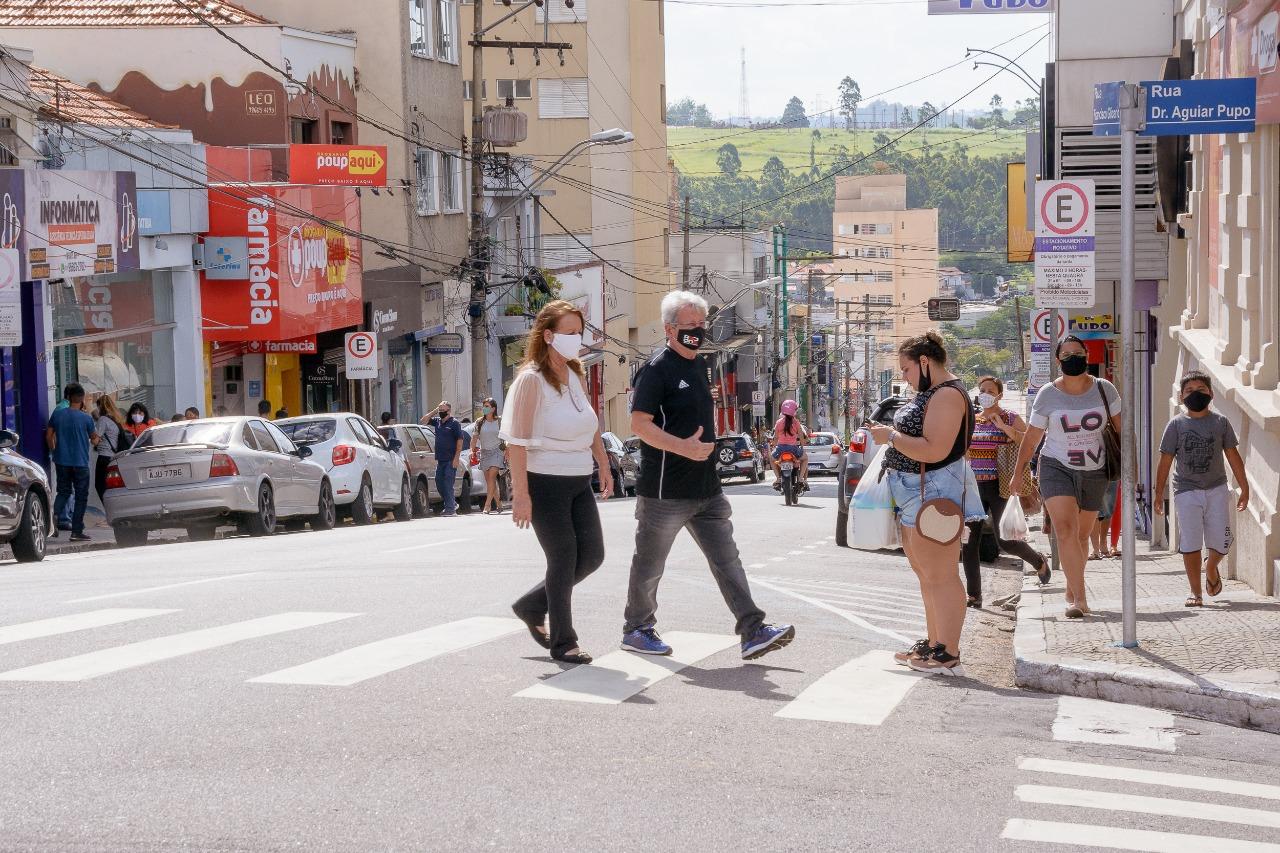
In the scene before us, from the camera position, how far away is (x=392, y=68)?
1705 inches

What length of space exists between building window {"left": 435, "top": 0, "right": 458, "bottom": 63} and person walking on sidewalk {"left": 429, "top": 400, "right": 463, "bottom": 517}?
65.0 ft

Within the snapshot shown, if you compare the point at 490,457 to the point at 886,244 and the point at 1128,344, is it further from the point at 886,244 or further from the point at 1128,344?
the point at 886,244

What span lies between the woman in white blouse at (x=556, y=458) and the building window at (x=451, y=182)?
38.1 m

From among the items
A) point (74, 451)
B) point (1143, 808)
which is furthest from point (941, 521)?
point (74, 451)

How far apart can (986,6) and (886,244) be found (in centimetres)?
11159

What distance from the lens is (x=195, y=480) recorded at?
20.9 meters

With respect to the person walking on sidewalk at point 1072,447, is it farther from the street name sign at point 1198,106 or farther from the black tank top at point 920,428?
the black tank top at point 920,428

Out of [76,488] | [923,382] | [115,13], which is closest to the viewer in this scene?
[923,382]

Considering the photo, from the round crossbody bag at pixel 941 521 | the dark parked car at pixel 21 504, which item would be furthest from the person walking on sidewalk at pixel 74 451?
the round crossbody bag at pixel 941 521

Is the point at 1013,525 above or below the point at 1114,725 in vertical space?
above

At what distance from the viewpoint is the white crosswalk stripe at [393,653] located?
329 inches

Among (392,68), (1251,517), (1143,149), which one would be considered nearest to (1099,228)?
(1143,149)

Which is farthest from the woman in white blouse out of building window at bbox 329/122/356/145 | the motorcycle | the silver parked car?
building window at bbox 329/122/356/145

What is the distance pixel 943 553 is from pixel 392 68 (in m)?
36.2
